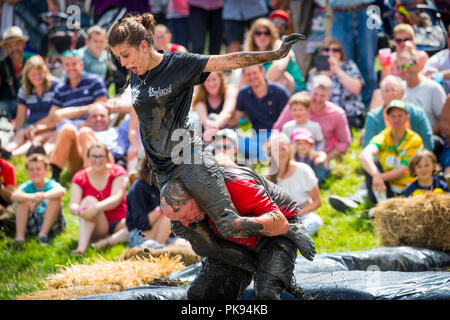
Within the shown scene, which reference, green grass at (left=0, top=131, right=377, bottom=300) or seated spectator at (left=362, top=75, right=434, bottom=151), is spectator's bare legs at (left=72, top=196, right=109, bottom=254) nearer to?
green grass at (left=0, top=131, right=377, bottom=300)

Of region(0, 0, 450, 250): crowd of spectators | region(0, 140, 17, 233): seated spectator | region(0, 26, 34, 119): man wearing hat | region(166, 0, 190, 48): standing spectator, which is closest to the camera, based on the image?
region(0, 0, 450, 250): crowd of spectators

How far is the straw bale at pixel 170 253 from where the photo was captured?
6930 millimetres

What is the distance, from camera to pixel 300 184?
7473 mm

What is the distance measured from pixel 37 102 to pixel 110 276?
4.84 metres

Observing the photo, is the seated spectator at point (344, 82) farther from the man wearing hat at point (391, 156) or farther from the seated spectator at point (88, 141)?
the seated spectator at point (88, 141)

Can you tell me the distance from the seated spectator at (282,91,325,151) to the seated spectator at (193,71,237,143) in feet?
2.90

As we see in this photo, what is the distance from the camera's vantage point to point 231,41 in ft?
35.5

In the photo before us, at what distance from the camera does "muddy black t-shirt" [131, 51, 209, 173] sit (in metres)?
4.71

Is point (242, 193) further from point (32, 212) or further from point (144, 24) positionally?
point (32, 212)

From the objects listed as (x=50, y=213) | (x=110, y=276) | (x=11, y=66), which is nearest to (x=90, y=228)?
(x=50, y=213)

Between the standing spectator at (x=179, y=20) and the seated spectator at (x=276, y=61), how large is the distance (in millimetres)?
2010

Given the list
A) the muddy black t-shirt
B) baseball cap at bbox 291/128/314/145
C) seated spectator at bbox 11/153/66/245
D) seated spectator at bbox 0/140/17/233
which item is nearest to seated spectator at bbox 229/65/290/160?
baseball cap at bbox 291/128/314/145

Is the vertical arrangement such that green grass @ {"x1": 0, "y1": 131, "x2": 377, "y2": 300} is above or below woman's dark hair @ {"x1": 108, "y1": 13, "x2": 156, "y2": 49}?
below

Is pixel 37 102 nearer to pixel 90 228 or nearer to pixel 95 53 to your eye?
pixel 95 53
